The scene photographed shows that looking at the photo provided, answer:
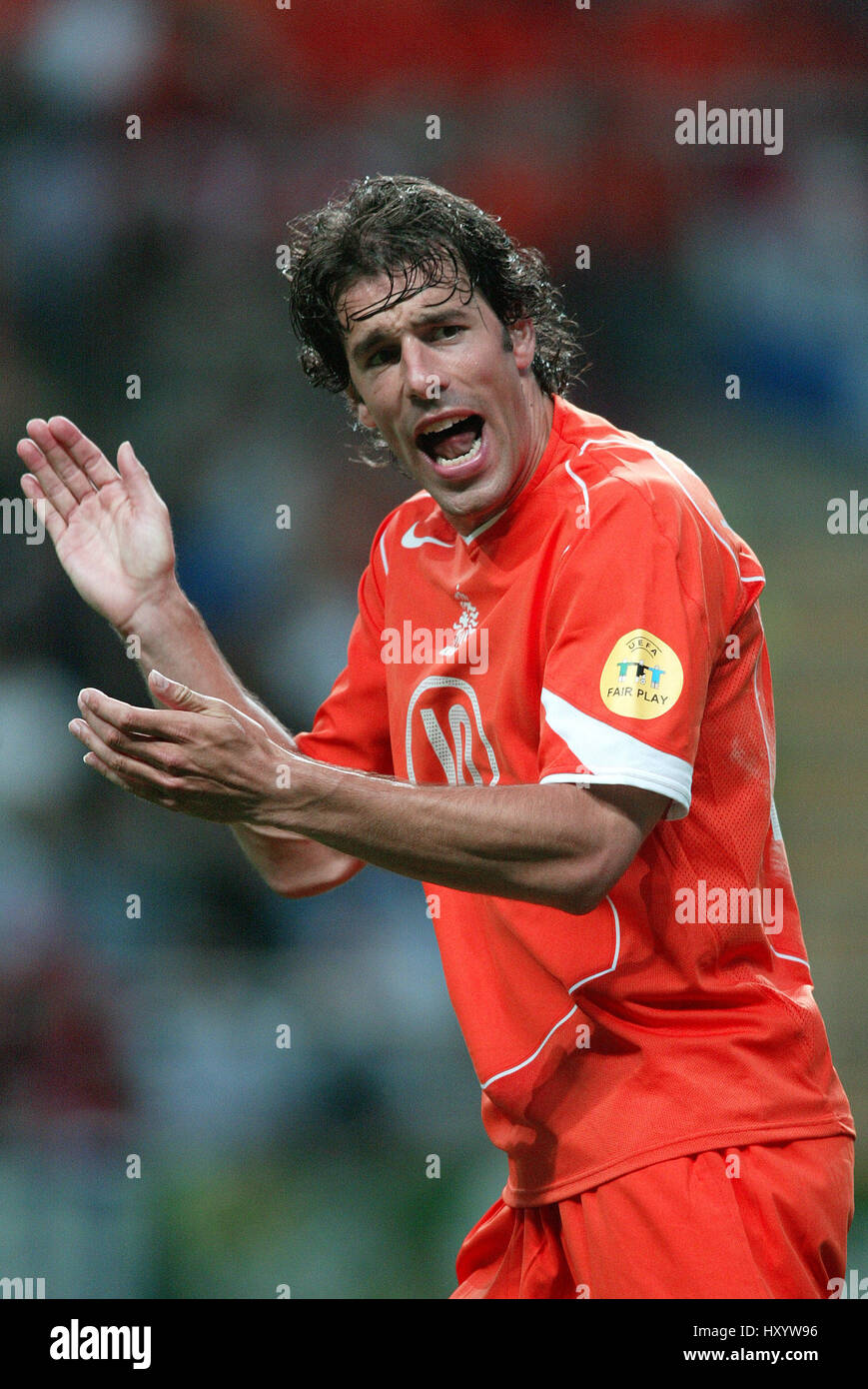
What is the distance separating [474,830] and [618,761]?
0.68 feet

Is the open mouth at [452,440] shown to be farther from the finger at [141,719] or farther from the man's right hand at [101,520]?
the finger at [141,719]

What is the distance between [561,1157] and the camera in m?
2.20

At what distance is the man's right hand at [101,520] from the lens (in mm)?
2625

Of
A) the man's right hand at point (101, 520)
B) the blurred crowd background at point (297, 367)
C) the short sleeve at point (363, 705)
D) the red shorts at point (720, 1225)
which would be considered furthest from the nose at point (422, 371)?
the blurred crowd background at point (297, 367)

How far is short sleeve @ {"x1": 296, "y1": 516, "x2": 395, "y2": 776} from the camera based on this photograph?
8.70ft

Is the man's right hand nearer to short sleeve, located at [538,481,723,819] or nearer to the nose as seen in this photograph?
the nose

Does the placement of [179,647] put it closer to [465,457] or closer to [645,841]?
[465,457]

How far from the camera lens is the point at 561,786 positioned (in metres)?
1.96

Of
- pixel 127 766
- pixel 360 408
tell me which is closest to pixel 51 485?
pixel 360 408

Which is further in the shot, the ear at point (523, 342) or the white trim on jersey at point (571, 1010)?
the ear at point (523, 342)

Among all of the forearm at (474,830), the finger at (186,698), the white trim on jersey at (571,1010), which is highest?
the finger at (186,698)

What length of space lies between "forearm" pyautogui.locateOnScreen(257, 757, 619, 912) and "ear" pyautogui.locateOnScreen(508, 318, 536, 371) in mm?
820

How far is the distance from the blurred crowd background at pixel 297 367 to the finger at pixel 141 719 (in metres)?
2.65
